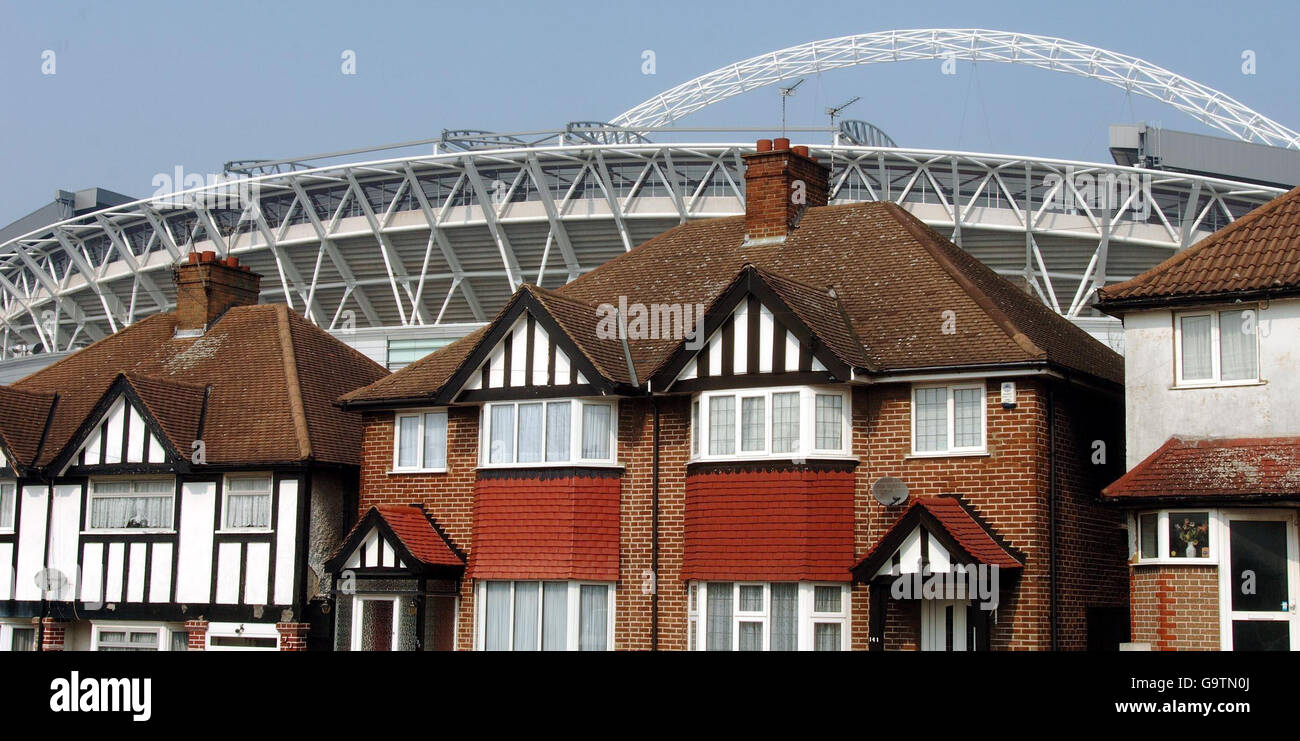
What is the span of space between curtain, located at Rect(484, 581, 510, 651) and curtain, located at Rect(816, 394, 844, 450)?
229 inches

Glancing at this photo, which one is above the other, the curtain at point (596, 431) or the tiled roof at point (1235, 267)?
the tiled roof at point (1235, 267)

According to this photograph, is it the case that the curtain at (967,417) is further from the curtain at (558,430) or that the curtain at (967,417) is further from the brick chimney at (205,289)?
the brick chimney at (205,289)

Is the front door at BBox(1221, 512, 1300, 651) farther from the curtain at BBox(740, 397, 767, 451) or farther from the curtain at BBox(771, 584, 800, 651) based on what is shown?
the curtain at BBox(740, 397, 767, 451)

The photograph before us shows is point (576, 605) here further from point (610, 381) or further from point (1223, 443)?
point (1223, 443)

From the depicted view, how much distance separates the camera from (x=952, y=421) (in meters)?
25.3

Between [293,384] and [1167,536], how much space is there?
1788 cm

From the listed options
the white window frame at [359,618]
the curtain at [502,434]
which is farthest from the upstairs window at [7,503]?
the curtain at [502,434]

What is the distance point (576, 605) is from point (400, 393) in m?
5.30

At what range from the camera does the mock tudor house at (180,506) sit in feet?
103

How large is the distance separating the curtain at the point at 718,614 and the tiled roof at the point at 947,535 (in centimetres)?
247

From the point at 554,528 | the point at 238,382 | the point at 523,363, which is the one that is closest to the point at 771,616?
the point at 554,528
